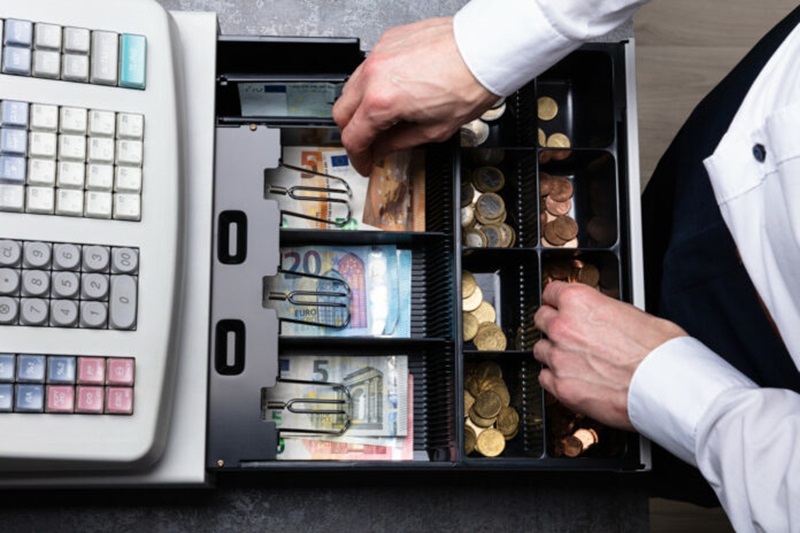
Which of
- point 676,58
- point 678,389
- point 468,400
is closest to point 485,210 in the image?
point 468,400

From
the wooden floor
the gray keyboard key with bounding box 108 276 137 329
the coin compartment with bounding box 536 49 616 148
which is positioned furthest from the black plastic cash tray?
the wooden floor

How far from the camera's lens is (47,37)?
78 cm

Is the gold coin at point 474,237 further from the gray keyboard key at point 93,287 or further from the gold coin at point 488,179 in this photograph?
the gray keyboard key at point 93,287

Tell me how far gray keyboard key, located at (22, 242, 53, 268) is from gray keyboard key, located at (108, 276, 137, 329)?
0.06 m

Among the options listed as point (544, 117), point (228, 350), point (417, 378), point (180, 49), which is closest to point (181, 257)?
point (228, 350)

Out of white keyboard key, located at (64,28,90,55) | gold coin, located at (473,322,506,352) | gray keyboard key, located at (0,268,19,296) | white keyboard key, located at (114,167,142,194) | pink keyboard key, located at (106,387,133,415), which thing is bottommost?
pink keyboard key, located at (106,387,133,415)

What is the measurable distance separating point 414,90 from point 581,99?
0.31 meters

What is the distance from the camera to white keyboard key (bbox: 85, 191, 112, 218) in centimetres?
77

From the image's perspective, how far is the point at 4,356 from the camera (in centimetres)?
74

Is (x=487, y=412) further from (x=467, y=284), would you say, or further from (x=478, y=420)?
(x=467, y=284)

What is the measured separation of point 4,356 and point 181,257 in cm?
18

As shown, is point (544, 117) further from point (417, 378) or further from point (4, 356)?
point (4, 356)

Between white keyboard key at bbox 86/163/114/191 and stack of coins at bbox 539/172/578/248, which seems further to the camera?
stack of coins at bbox 539/172/578/248

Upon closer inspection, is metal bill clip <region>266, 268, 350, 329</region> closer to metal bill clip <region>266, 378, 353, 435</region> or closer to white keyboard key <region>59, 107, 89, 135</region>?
metal bill clip <region>266, 378, 353, 435</region>
